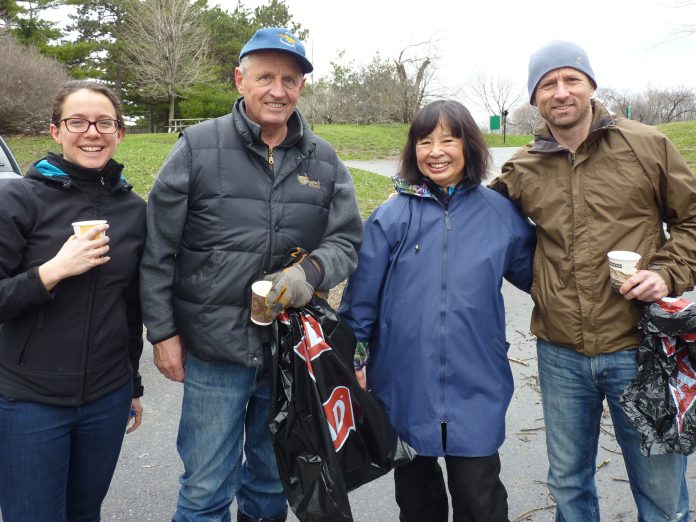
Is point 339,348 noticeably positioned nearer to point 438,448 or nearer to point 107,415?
point 438,448

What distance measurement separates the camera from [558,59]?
2.32 m

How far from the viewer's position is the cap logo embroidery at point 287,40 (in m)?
2.25

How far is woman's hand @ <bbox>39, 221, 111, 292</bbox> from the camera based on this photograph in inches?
72.9

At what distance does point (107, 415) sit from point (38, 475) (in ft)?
0.96

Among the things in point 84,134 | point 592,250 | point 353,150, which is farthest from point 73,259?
point 353,150

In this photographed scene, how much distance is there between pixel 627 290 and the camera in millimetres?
2092

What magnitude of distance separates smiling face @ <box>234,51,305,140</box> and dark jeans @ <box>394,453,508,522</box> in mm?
1606

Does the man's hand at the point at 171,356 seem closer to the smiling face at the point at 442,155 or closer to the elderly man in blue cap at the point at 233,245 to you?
the elderly man in blue cap at the point at 233,245

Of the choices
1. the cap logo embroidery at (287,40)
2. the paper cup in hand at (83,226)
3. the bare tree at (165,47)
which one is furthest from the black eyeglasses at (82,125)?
the bare tree at (165,47)

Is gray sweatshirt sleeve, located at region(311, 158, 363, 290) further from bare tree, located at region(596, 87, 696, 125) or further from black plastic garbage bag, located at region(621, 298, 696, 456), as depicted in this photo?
bare tree, located at region(596, 87, 696, 125)

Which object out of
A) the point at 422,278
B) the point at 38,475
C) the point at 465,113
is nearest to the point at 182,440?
the point at 38,475

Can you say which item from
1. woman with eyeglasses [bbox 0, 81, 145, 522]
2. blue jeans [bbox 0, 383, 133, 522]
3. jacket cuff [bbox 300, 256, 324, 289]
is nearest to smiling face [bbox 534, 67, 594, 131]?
jacket cuff [bbox 300, 256, 324, 289]

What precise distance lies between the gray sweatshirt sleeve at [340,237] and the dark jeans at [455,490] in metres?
0.91

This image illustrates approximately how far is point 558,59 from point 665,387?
54.7 inches
